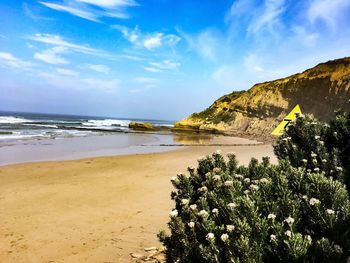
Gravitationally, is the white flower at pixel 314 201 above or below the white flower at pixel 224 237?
above

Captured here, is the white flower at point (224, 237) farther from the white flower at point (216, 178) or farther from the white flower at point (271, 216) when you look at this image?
the white flower at point (216, 178)

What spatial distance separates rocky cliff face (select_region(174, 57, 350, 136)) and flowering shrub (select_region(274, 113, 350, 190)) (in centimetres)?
3439

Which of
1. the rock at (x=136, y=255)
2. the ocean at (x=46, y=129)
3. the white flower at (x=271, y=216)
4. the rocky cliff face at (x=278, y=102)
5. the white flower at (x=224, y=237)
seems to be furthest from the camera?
the rocky cliff face at (x=278, y=102)

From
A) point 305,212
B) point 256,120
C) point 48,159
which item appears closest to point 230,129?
point 256,120

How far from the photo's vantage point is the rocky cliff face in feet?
144

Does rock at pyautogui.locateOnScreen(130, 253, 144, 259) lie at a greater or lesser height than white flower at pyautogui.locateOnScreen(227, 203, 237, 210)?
lesser

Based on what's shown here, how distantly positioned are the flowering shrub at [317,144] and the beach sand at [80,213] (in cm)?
297

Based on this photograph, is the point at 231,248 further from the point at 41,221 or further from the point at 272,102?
the point at 272,102

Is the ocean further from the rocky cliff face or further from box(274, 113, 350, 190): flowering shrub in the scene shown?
box(274, 113, 350, 190): flowering shrub

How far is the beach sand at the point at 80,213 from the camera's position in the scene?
5.97 m

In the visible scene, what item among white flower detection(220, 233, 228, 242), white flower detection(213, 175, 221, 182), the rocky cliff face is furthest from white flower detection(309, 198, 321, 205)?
the rocky cliff face

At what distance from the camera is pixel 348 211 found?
2773 millimetres

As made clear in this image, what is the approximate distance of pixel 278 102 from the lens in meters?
52.3

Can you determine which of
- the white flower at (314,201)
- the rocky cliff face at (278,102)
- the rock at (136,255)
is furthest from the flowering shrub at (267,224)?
the rocky cliff face at (278,102)
